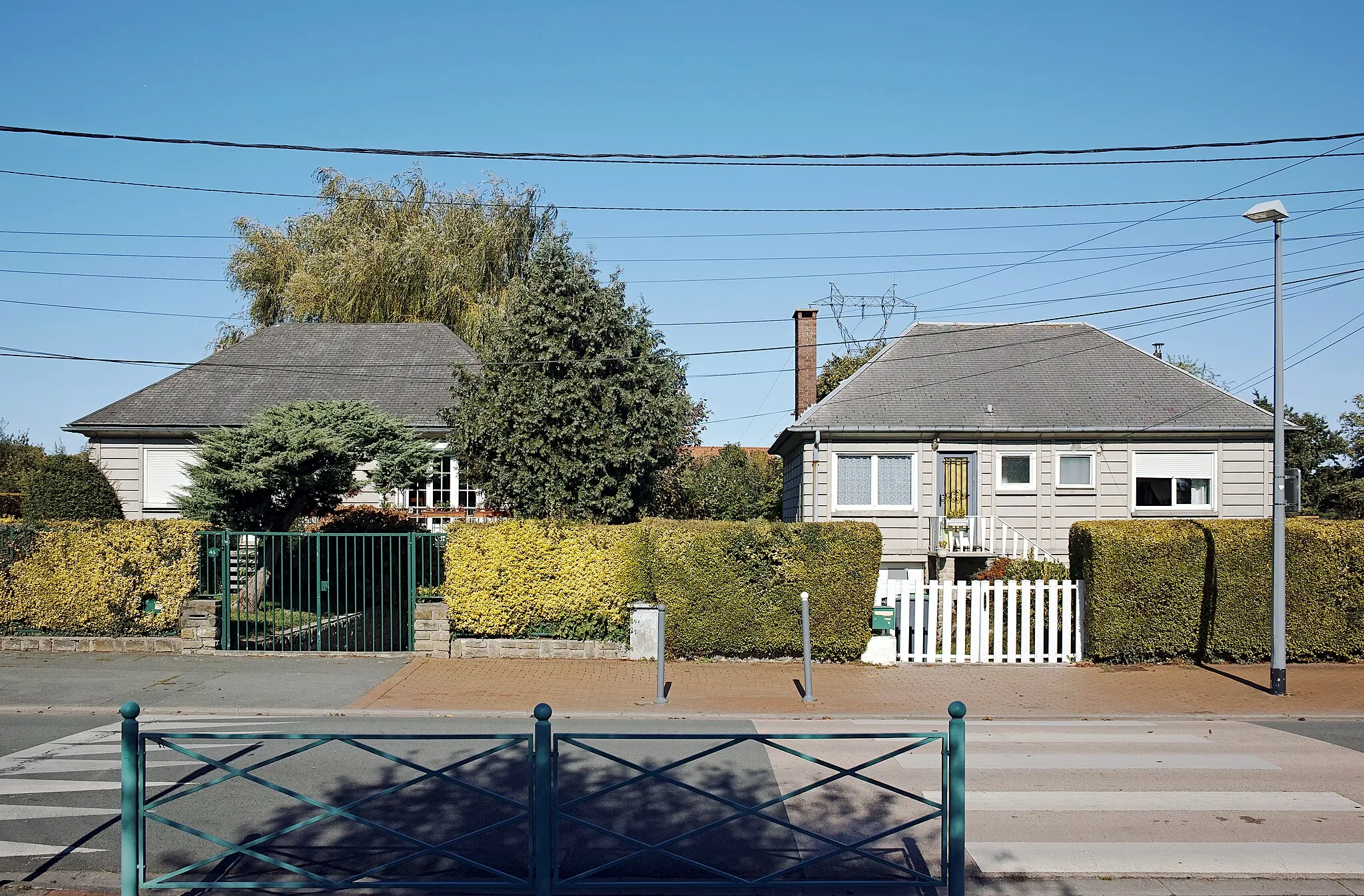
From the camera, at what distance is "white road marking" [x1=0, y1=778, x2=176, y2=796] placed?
7488 mm

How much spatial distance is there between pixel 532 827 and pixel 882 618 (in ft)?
30.3

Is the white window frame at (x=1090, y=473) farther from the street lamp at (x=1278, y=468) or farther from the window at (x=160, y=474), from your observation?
the window at (x=160, y=474)

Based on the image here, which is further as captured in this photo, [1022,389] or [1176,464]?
[1022,389]

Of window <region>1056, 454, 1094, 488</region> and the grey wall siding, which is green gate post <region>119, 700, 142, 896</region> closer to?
the grey wall siding

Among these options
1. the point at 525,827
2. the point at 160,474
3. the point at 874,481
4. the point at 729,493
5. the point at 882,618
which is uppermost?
the point at 160,474

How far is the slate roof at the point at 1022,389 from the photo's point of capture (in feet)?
69.2

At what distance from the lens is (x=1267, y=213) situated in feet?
38.8

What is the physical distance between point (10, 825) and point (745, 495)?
26991 mm

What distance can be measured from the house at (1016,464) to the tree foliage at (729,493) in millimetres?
9606

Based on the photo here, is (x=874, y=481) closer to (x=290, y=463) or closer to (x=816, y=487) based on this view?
(x=816, y=487)

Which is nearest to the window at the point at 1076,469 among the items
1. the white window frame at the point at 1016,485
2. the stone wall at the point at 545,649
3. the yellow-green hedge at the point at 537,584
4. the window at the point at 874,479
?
the white window frame at the point at 1016,485

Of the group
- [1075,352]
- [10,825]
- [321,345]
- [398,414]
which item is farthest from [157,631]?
[1075,352]

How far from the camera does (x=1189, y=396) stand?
22.0m

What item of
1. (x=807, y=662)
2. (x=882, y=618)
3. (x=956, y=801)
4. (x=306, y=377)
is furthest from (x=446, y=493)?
(x=956, y=801)
